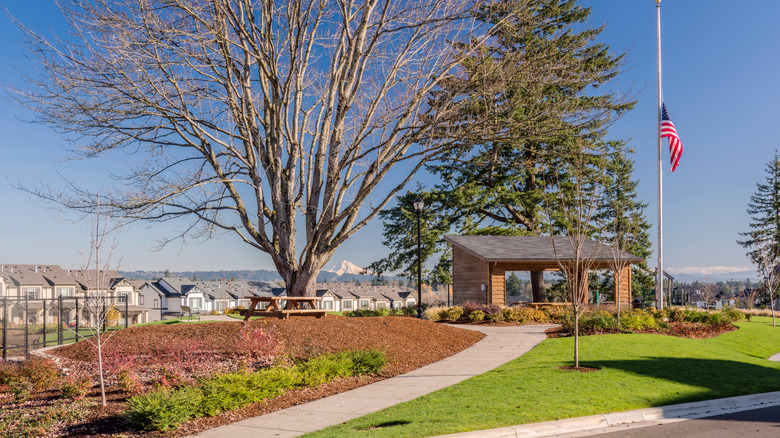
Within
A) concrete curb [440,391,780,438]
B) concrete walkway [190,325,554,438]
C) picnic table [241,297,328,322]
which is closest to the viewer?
concrete curb [440,391,780,438]

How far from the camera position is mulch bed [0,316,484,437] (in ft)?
26.1

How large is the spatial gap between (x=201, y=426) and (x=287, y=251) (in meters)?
8.64

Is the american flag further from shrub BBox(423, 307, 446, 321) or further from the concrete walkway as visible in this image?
the concrete walkway

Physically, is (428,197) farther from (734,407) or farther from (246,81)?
(734,407)

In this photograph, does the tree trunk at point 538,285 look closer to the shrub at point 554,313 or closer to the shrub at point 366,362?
the shrub at point 554,313

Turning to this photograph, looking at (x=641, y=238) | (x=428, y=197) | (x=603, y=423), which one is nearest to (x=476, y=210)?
(x=428, y=197)

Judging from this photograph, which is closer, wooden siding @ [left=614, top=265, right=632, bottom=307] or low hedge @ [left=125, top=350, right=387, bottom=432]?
low hedge @ [left=125, top=350, right=387, bottom=432]

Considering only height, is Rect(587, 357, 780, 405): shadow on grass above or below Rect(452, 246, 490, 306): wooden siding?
below

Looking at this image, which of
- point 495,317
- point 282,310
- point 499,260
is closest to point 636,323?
point 495,317

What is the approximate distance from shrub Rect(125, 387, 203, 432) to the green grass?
2.07m

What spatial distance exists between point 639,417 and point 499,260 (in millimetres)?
18553

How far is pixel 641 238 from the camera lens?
Result: 169ft

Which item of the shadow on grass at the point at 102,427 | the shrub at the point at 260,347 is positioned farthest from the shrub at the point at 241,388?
the shrub at the point at 260,347

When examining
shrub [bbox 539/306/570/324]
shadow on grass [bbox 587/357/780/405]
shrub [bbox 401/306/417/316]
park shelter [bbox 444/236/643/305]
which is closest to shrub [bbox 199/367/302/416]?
shadow on grass [bbox 587/357/780/405]
